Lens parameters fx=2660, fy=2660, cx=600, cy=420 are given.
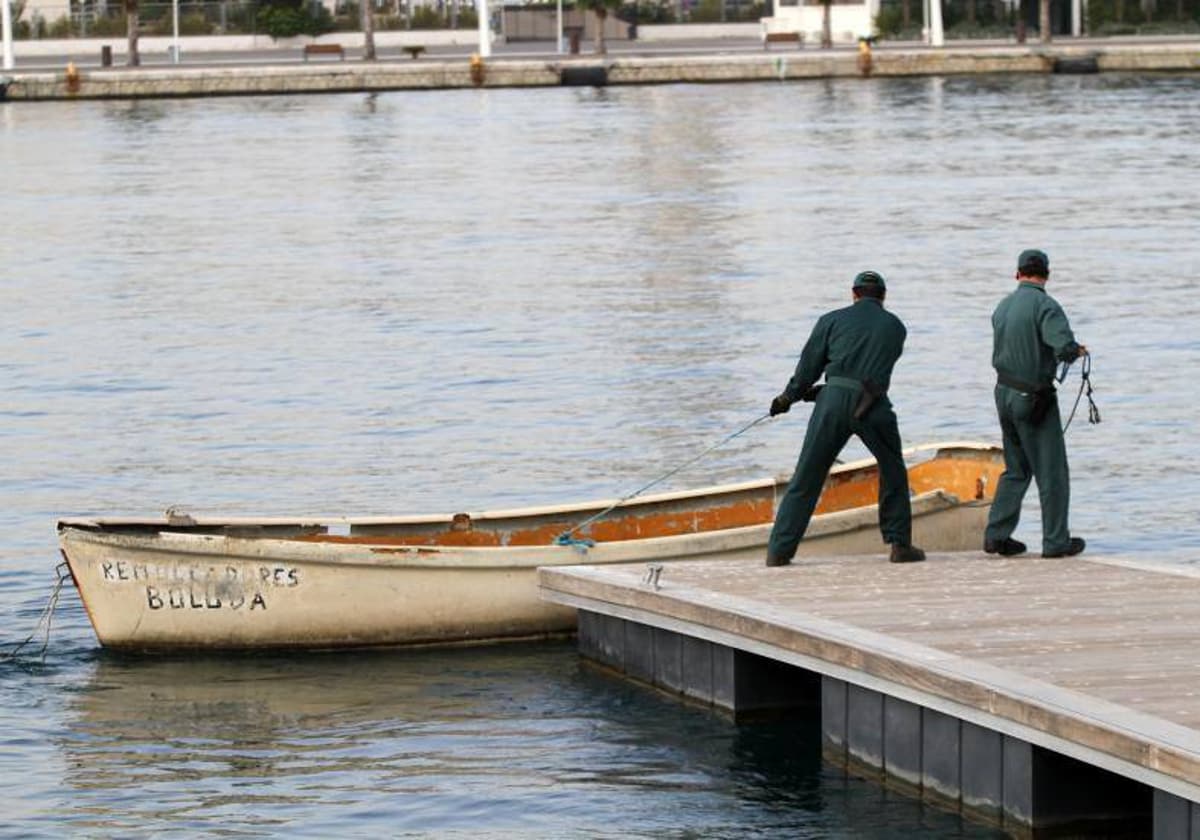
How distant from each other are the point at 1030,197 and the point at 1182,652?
40184 millimetres

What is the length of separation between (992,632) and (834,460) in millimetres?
2452

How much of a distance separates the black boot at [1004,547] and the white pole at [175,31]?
88125 millimetres

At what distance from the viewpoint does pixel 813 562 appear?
1727cm

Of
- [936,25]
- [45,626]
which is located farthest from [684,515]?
[936,25]

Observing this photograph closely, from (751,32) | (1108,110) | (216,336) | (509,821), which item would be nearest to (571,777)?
(509,821)

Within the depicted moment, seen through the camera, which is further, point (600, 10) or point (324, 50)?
point (324, 50)

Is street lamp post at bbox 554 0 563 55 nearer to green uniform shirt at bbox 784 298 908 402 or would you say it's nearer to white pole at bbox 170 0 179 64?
white pole at bbox 170 0 179 64

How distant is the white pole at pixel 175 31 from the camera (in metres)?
104

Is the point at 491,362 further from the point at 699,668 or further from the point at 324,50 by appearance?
the point at 324,50

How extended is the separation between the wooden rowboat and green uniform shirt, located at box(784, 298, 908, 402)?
1.55 metres

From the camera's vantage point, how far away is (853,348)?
16.5m

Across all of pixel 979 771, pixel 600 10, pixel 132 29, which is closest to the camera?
pixel 979 771

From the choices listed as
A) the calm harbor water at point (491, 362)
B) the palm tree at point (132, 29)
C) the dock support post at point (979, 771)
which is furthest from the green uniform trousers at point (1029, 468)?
the palm tree at point (132, 29)

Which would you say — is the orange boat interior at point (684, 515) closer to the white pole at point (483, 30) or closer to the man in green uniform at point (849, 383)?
the man in green uniform at point (849, 383)
